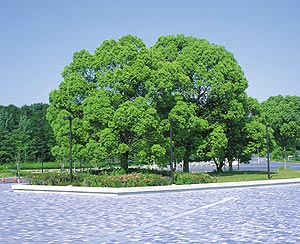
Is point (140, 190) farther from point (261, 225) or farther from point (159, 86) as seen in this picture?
point (261, 225)

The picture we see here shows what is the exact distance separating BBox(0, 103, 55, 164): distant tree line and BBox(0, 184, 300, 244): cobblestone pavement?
33018mm

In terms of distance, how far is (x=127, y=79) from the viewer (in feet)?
107

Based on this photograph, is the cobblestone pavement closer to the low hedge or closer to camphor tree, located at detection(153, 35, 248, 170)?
the low hedge

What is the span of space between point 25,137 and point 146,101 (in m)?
43.4

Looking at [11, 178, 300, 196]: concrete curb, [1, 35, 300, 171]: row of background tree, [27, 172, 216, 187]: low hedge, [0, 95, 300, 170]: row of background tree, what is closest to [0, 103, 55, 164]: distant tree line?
[0, 95, 300, 170]: row of background tree

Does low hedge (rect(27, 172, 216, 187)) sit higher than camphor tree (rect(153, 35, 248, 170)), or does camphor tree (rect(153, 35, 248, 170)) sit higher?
camphor tree (rect(153, 35, 248, 170))

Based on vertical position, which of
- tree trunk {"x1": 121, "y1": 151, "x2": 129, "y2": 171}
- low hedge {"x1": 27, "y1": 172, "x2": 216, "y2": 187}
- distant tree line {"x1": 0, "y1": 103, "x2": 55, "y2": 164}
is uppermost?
distant tree line {"x1": 0, "y1": 103, "x2": 55, "y2": 164}

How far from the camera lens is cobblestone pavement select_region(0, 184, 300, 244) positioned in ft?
37.4

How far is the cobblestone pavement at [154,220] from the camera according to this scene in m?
11.4

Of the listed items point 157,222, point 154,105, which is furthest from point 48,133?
point 157,222

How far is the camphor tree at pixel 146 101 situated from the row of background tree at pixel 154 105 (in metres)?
0.07

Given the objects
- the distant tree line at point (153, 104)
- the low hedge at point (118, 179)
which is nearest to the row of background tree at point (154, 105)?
the distant tree line at point (153, 104)

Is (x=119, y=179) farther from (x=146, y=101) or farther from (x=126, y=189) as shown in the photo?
(x=146, y=101)

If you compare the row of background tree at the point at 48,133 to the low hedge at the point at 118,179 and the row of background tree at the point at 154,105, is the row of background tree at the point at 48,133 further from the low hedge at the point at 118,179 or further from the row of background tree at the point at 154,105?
the low hedge at the point at 118,179
